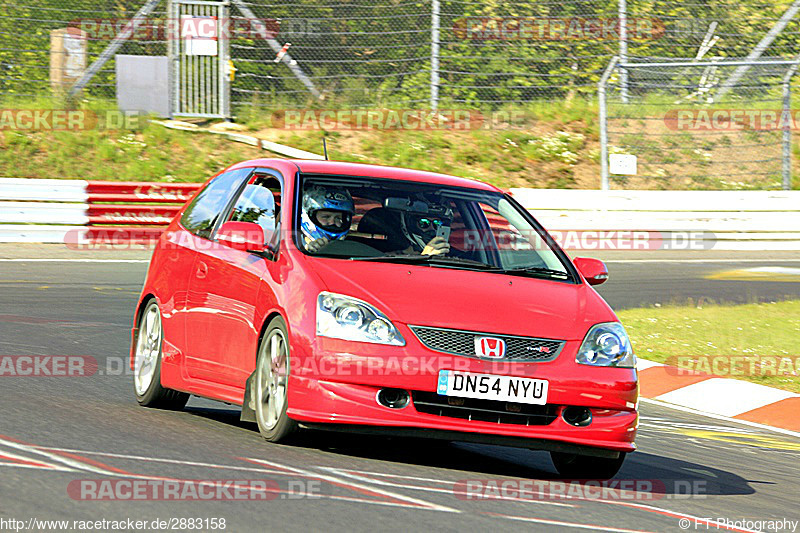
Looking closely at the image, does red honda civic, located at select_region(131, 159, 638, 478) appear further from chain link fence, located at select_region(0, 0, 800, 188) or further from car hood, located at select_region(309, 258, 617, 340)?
chain link fence, located at select_region(0, 0, 800, 188)

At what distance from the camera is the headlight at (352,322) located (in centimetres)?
640

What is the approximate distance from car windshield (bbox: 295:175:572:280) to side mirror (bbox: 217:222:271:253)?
204 millimetres

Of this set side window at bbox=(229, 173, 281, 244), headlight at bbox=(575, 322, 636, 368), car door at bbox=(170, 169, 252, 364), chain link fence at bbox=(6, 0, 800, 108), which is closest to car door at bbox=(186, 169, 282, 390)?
side window at bbox=(229, 173, 281, 244)

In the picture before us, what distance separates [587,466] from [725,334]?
6.82 meters

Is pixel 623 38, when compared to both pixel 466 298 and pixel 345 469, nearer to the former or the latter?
pixel 466 298

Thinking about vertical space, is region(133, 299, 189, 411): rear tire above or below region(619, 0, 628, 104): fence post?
below

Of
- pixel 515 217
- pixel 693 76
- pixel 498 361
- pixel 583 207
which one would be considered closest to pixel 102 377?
pixel 515 217

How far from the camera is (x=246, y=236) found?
7.22 meters

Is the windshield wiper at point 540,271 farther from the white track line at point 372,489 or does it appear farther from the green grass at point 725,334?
the green grass at point 725,334

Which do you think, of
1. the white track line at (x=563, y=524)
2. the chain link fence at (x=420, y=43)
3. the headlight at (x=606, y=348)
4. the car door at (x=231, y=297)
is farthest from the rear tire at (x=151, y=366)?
the chain link fence at (x=420, y=43)

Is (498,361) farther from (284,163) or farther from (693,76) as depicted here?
(693,76)

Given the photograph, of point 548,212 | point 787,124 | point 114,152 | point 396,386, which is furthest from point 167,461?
point 787,124

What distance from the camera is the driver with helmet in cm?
733

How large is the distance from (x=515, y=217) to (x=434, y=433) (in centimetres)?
203
